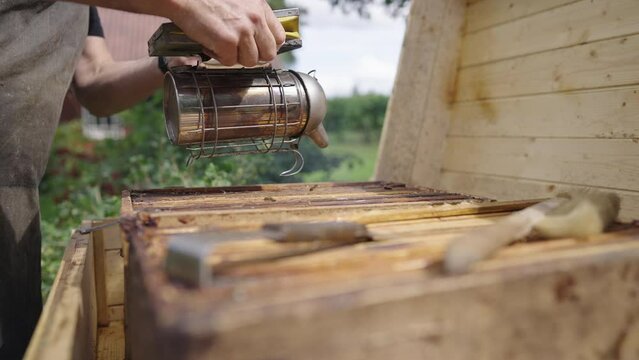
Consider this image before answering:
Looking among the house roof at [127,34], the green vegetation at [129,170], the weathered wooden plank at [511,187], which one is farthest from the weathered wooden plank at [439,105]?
the house roof at [127,34]

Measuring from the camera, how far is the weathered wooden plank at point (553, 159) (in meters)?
1.76

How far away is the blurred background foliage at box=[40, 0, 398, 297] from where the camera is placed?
3.16 m

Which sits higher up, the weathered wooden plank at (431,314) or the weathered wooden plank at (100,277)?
the weathered wooden plank at (431,314)

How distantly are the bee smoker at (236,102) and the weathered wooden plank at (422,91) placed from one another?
3.86ft

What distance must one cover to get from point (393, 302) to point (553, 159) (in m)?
1.64

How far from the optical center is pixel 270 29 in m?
1.38

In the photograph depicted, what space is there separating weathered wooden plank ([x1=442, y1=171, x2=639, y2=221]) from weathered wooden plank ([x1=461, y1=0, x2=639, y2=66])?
0.55m

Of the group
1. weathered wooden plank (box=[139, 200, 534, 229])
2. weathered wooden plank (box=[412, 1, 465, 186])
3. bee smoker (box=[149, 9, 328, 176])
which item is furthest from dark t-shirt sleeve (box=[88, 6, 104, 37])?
weathered wooden plank (box=[412, 1, 465, 186])

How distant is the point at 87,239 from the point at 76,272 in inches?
16.1

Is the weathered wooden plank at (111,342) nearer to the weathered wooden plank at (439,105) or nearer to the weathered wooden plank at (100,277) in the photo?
the weathered wooden plank at (100,277)

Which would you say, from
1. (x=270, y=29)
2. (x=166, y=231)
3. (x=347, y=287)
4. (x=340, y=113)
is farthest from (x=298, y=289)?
(x=340, y=113)

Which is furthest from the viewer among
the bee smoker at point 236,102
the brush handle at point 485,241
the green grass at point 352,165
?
the green grass at point 352,165

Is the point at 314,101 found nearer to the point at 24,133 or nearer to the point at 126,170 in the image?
the point at 24,133

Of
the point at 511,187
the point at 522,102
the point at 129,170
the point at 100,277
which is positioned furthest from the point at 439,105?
the point at 129,170
